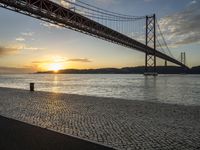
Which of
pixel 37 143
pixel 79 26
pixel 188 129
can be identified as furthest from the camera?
pixel 79 26

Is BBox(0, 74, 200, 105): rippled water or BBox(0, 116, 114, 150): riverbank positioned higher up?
BBox(0, 116, 114, 150): riverbank

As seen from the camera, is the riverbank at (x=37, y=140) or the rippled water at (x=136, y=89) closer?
the riverbank at (x=37, y=140)

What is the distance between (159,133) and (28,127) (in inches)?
136

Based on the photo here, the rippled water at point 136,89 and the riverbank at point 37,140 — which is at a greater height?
the riverbank at point 37,140

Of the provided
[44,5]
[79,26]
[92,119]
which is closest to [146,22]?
[79,26]

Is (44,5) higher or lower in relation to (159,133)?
higher

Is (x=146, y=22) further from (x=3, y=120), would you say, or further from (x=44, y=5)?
(x=3, y=120)

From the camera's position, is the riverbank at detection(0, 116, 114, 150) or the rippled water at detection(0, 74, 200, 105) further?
the rippled water at detection(0, 74, 200, 105)

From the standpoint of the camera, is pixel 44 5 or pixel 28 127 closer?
pixel 28 127

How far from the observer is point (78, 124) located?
9.02m

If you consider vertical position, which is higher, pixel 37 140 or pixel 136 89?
pixel 37 140

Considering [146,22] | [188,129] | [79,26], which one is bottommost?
[188,129]

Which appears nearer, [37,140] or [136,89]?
[37,140]

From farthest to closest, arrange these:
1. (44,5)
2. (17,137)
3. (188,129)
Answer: (44,5)
(188,129)
(17,137)
